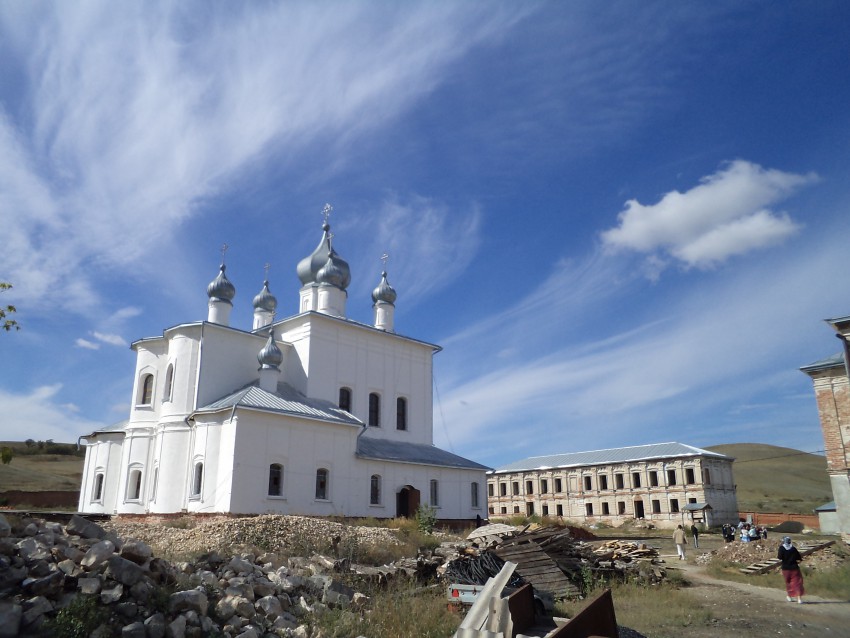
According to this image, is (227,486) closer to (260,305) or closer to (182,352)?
(182,352)

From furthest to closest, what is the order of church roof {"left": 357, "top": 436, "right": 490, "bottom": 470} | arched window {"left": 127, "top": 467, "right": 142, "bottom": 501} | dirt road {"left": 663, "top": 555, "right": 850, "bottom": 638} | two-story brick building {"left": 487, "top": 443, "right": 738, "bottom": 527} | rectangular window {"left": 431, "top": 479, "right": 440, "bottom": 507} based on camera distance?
two-story brick building {"left": 487, "top": 443, "right": 738, "bottom": 527} → rectangular window {"left": 431, "top": 479, "right": 440, "bottom": 507} → church roof {"left": 357, "top": 436, "right": 490, "bottom": 470} → arched window {"left": 127, "top": 467, "right": 142, "bottom": 501} → dirt road {"left": 663, "top": 555, "right": 850, "bottom": 638}

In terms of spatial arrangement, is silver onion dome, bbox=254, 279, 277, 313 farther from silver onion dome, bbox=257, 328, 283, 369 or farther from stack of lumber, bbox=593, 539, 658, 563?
stack of lumber, bbox=593, 539, 658, 563

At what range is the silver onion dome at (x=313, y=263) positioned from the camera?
107 feet

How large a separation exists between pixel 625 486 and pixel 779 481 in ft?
163

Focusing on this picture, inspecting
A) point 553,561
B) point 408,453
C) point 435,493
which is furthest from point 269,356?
point 553,561

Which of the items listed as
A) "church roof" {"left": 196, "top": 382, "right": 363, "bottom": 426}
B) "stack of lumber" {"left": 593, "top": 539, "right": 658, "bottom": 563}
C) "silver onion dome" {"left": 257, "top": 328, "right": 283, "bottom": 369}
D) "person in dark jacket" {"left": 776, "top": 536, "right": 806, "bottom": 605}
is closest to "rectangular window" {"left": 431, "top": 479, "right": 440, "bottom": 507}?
"church roof" {"left": 196, "top": 382, "right": 363, "bottom": 426}

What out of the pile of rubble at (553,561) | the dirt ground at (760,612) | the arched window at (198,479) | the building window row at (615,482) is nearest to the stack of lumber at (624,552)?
the pile of rubble at (553,561)

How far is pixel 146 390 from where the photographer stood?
88.7 ft

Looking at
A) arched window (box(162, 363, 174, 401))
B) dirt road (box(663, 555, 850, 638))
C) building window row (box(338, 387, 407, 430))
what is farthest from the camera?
building window row (box(338, 387, 407, 430))

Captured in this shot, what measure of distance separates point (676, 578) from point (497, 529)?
5.08 meters

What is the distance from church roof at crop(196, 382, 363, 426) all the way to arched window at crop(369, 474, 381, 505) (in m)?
2.49

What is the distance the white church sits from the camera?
2309 centimetres

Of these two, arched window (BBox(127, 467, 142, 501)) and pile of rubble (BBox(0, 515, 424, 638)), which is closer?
pile of rubble (BBox(0, 515, 424, 638))

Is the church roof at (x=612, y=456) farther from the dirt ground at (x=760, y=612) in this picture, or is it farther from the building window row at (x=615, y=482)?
the dirt ground at (x=760, y=612)
